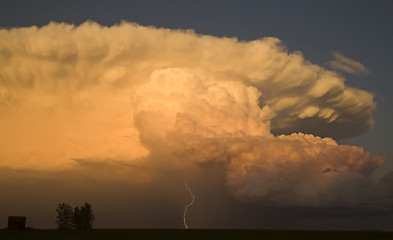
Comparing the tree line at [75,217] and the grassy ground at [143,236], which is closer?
the grassy ground at [143,236]

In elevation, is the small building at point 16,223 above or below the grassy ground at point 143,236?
above

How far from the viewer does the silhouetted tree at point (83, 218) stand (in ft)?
596

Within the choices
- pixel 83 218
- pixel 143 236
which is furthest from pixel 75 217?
pixel 143 236

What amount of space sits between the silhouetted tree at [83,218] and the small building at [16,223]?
2304 cm

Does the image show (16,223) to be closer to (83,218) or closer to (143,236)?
(83,218)

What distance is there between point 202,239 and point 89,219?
281 feet

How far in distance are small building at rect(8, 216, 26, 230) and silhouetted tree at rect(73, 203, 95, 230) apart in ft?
75.6

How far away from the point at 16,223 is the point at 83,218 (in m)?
28.6

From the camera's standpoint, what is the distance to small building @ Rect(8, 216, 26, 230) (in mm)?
162375

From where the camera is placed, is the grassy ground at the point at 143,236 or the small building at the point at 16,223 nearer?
the grassy ground at the point at 143,236

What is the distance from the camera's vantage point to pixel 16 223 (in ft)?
538

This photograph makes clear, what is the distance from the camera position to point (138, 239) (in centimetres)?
11156

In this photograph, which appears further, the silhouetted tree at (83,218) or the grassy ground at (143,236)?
the silhouetted tree at (83,218)

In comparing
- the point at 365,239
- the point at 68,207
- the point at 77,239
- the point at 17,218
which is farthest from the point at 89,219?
the point at 365,239
